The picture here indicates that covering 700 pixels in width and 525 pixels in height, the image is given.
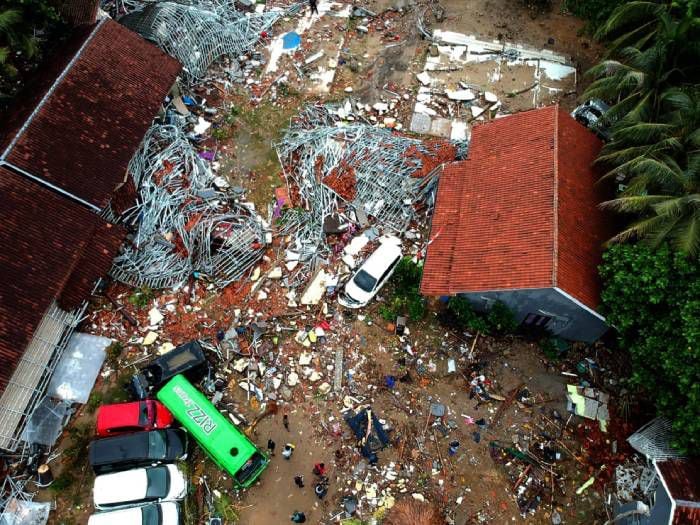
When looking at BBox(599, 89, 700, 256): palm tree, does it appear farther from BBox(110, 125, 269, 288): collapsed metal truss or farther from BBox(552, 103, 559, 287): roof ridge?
BBox(110, 125, 269, 288): collapsed metal truss

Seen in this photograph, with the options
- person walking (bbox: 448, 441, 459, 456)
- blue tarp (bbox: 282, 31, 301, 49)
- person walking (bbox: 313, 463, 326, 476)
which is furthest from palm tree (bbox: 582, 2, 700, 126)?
person walking (bbox: 313, 463, 326, 476)

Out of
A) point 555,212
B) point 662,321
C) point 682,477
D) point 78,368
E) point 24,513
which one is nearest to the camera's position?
point 682,477

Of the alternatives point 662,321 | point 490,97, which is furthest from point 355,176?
point 662,321

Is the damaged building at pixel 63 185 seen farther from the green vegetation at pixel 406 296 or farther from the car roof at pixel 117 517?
the green vegetation at pixel 406 296

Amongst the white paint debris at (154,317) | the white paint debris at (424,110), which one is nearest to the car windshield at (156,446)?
the white paint debris at (154,317)

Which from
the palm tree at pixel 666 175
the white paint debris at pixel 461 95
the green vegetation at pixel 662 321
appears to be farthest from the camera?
the white paint debris at pixel 461 95

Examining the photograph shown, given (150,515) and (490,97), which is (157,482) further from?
(490,97)
